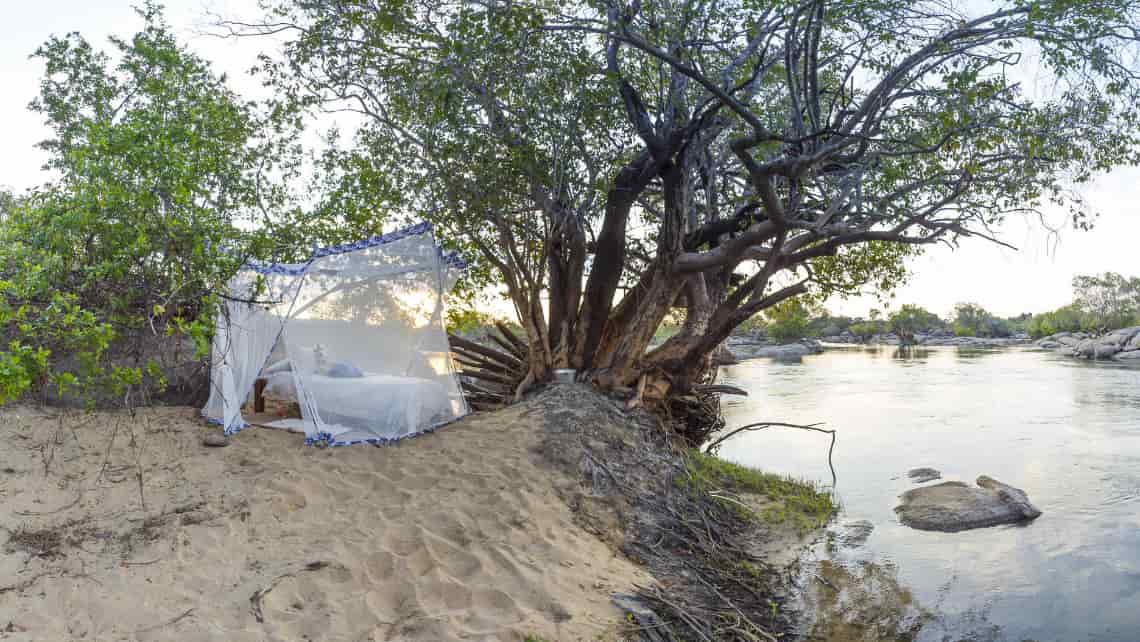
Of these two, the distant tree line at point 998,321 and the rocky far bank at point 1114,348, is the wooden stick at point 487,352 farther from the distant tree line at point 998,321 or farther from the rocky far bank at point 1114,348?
the rocky far bank at point 1114,348

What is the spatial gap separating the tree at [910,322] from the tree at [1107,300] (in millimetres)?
11146

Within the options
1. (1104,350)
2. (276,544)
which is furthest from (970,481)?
(1104,350)

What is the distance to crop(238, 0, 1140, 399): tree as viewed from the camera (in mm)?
6426

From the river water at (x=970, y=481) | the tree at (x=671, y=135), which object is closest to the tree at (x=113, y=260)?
the tree at (x=671, y=135)

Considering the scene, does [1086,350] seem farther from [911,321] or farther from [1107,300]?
[911,321]

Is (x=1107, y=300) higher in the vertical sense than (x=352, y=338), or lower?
higher

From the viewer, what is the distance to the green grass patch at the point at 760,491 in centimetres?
763

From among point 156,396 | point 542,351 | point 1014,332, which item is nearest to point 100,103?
point 156,396

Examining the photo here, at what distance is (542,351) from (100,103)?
9582mm

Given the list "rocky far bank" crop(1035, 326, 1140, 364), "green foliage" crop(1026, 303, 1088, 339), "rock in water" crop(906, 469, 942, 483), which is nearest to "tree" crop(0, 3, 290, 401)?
"rock in water" crop(906, 469, 942, 483)

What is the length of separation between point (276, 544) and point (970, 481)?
1018 cm

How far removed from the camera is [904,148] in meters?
7.64

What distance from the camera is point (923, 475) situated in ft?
34.8

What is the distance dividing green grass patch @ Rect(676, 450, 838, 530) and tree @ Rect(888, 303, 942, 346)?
150ft
